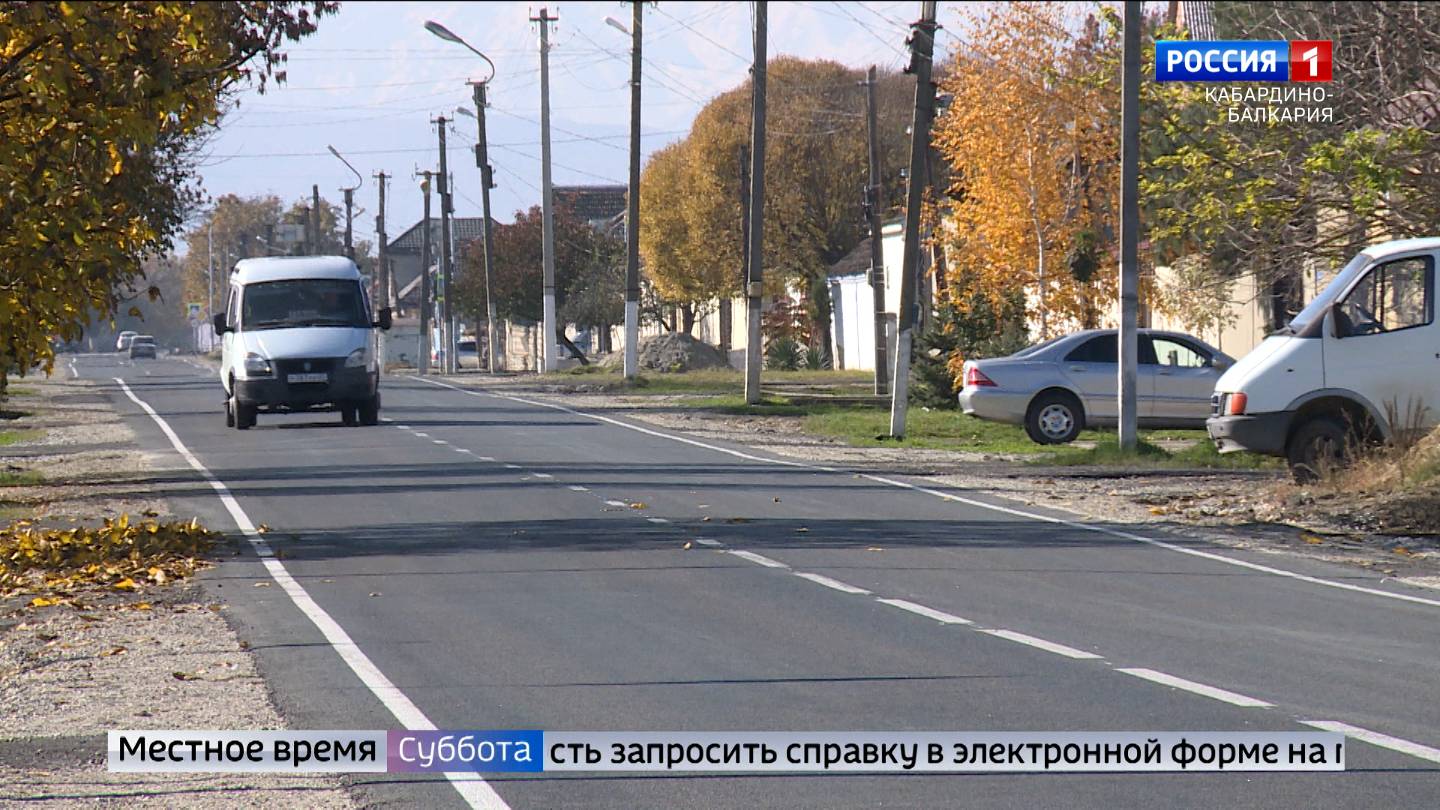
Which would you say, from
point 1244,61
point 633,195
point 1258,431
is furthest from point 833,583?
point 633,195

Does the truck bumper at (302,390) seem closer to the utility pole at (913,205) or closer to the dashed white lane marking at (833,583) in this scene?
the utility pole at (913,205)

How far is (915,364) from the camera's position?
35.9 meters

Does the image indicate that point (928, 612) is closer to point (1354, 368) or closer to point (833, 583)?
point (833, 583)

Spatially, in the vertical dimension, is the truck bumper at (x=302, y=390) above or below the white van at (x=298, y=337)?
below

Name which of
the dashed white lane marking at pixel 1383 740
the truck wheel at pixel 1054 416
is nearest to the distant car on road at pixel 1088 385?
the truck wheel at pixel 1054 416

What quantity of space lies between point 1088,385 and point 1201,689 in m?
17.2

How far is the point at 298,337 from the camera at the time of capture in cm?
2862

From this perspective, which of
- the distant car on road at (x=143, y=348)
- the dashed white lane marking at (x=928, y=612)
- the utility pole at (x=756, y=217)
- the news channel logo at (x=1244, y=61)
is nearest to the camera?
the dashed white lane marking at (x=928, y=612)

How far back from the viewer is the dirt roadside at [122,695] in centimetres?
716

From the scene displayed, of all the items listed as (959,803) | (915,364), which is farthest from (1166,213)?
(959,803)

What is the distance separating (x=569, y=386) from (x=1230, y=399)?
110ft

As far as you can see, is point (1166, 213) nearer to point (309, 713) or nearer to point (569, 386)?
point (309, 713)

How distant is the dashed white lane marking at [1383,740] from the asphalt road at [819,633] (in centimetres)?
2

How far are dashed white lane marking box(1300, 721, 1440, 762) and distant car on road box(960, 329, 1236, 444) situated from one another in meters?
17.7
